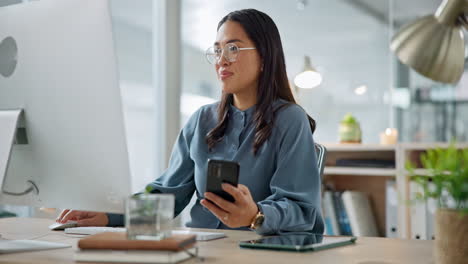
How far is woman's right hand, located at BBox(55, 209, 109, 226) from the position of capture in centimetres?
→ 149

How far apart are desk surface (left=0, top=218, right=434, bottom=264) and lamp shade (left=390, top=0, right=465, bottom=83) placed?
67 centimetres

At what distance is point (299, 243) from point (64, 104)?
0.56 metres

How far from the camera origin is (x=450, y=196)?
34.8 inches

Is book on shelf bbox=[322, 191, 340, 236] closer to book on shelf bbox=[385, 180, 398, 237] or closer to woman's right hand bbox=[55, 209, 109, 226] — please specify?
book on shelf bbox=[385, 180, 398, 237]

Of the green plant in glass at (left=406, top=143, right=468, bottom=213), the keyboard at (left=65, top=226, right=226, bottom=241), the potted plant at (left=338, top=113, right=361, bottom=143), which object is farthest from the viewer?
the potted plant at (left=338, top=113, right=361, bottom=143)

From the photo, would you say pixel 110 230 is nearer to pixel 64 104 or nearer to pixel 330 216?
pixel 64 104

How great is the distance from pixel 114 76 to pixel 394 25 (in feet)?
9.94

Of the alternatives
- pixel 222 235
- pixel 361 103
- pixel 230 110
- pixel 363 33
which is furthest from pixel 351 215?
pixel 222 235

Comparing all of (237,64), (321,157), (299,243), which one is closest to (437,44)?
(321,157)

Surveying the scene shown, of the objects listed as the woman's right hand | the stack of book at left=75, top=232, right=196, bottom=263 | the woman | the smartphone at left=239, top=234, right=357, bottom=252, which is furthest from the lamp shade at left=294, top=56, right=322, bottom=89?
the stack of book at left=75, top=232, right=196, bottom=263

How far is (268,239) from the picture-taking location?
1.19 metres

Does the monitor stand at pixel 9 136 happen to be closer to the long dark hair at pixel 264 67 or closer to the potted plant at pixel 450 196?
the long dark hair at pixel 264 67

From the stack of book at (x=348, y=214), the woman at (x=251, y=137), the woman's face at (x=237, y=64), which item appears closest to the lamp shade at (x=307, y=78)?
the stack of book at (x=348, y=214)

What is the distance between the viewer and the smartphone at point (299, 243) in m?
1.09
